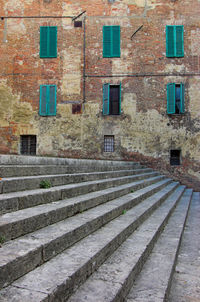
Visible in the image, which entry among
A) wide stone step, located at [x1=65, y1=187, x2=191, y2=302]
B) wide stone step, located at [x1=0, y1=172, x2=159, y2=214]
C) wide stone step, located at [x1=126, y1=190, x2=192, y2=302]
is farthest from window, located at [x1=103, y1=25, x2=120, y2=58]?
wide stone step, located at [x1=65, y1=187, x2=191, y2=302]

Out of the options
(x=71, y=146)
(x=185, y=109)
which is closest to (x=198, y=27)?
(x=185, y=109)

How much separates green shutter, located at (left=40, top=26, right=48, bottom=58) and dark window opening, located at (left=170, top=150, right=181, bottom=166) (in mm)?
7908

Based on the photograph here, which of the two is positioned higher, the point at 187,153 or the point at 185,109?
the point at 185,109

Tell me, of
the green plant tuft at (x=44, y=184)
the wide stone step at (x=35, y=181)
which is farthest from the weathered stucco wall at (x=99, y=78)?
the green plant tuft at (x=44, y=184)

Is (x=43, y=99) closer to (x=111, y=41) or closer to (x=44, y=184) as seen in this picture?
(x=111, y=41)

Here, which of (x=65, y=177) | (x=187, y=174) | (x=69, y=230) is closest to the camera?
(x=69, y=230)

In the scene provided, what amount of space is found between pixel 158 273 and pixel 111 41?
1206cm

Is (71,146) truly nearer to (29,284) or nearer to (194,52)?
(194,52)

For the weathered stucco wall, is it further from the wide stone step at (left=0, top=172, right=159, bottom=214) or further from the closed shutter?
the wide stone step at (left=0, top=172, right=159, bottom=214)

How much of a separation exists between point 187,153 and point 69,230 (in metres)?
10.9

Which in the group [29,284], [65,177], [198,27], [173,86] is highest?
[198,27]

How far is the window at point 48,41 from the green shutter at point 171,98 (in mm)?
5850

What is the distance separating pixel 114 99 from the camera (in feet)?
41.6

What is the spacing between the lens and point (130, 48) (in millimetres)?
12648
